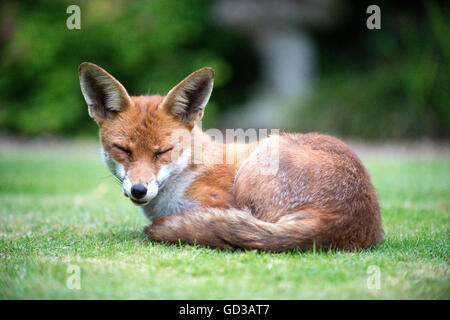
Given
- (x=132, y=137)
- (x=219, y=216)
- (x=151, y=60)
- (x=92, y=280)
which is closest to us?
(x=92, y=280)

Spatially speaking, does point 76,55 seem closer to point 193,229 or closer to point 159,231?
point 159,231

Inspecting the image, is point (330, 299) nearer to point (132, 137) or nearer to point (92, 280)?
point (92, 280)

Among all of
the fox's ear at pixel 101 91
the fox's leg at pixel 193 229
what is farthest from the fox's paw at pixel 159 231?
the fox's ear at pixel 101 91

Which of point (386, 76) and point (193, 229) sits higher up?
point (386, 76)

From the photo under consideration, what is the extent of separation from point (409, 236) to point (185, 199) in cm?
242

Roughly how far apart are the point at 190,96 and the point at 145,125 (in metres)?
0.59

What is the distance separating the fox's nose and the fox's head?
13 mm

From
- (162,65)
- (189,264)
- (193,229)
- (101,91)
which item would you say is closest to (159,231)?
(193,229)

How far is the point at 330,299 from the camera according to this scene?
2939mm

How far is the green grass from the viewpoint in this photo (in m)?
3.05

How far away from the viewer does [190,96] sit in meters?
4.59

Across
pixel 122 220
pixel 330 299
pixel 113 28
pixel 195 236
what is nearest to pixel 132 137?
pixel 195 236

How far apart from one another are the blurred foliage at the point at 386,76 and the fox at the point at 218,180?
9.78m

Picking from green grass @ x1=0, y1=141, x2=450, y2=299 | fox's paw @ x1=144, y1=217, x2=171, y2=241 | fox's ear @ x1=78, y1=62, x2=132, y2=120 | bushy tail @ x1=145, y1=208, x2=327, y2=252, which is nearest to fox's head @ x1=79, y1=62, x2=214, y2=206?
fox's ear @ x1=78, y1=62, x2=132, y2=120
